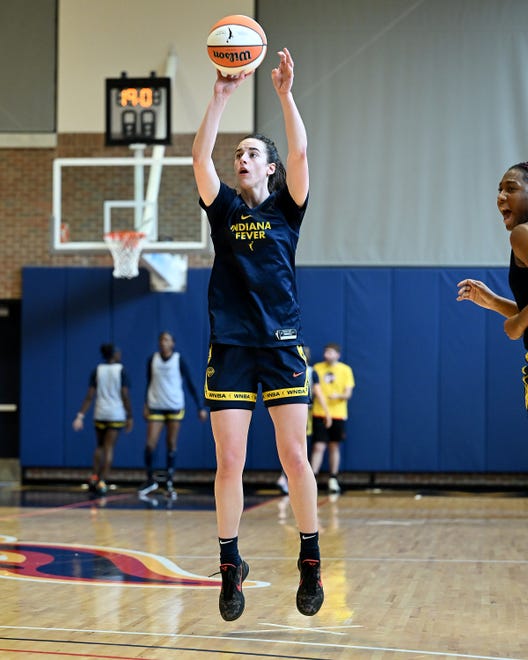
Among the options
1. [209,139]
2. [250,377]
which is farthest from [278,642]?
[209,139]

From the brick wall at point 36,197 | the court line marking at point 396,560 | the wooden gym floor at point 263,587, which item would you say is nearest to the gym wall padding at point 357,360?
the brick wall at point 36,197

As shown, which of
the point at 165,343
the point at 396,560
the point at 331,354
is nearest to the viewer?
the point at 396,560

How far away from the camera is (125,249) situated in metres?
Result: 13.3

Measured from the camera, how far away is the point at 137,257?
13.3 m

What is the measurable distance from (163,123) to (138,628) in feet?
31.5

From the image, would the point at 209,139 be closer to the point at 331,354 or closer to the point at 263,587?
the point at 263,587

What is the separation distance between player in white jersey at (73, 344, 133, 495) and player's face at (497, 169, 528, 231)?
919cm

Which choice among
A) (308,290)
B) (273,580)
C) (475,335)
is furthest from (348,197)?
(273,580)

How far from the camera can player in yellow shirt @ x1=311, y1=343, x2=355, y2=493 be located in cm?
1417

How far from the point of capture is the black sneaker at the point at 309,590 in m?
4.40

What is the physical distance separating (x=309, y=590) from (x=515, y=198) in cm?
182

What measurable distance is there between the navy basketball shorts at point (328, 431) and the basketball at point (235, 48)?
9.81 metres

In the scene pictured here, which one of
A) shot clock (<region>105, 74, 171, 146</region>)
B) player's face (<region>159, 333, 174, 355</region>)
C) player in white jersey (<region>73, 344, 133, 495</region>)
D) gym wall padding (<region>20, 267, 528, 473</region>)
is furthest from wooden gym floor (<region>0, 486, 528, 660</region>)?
shot clock (<region>105, 74, 171, 146</region>)

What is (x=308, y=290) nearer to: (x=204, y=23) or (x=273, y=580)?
(x=204, y=23)
